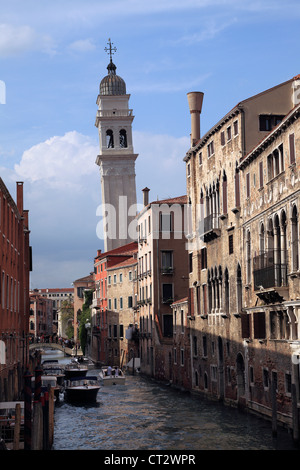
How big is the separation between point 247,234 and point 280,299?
5.40 meters

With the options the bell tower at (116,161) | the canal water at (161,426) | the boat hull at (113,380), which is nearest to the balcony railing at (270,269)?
the canal water at (161,426)

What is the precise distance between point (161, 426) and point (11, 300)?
1030 cm

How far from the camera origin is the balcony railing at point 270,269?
26.5 metres

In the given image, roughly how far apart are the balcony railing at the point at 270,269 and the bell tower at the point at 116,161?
195 ft

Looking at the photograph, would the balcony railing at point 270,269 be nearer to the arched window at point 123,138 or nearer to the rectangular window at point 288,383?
the rectangular window at point 288,383

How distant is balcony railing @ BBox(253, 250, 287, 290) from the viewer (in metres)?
26.5

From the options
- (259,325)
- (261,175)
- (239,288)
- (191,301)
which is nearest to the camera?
(261,175)

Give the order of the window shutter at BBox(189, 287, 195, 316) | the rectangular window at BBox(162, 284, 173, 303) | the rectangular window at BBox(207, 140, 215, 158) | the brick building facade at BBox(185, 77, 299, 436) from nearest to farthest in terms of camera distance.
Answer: the brick building facade at BBox(185, 77, 299, 436) < the rectangular window at BBox(207, 140, 215, 158) < the window shutter at BBox(189, 287, 195, 316) < the rectangular window at BBox(162, 284, 173, 303)

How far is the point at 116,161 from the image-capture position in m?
94.3

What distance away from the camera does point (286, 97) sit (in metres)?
32.5

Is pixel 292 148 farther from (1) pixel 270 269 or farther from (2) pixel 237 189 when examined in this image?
(2) pixel 237 189

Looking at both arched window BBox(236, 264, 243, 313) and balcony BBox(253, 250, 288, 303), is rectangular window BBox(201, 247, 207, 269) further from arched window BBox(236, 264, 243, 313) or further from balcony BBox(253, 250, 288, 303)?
balcony BBox(253, 250, 288, 303)

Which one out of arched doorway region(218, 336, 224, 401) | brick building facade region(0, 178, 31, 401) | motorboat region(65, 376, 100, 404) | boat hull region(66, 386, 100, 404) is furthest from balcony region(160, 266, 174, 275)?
arched doorway region(218, 336, 224, 401)

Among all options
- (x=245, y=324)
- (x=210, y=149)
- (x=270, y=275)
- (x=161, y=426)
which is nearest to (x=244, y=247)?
(x=245, y=324)
